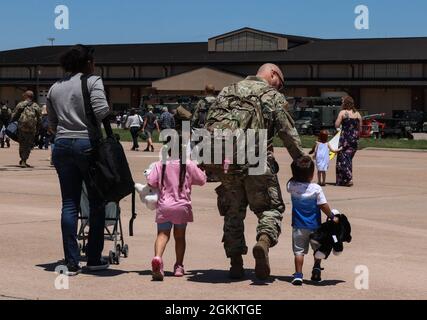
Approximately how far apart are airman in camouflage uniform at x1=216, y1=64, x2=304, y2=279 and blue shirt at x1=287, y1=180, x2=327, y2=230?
0.13 meters

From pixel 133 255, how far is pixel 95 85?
194 cm

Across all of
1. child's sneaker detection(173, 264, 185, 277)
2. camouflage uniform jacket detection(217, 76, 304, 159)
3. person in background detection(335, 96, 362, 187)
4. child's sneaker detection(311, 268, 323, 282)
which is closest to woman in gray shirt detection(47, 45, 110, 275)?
child's sneaker detection(173, 264, 185, 277)

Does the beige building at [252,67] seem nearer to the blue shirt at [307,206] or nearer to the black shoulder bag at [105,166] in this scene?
the black shoulder bag at [105,166]

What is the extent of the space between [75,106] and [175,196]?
1155 millimetres

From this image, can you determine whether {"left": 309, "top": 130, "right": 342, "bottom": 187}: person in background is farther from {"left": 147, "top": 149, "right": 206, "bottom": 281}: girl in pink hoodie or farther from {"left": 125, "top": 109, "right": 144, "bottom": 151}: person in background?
{"left": 125, "top": 109, "right": 144, "bottom": 151}: person in background

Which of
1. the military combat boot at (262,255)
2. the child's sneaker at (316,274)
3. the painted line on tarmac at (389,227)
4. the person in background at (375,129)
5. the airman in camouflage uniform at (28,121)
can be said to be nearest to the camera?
the military combat boot at (262,255)

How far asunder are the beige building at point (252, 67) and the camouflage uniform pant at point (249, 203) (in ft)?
211

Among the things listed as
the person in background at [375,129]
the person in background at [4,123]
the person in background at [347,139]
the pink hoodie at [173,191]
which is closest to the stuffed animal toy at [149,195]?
the pink hoodie at [173,191]

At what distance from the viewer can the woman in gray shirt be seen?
8.46 metres

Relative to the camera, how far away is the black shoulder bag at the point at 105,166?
8.41 metres

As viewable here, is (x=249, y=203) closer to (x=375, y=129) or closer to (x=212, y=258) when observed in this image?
(x=212, y=258)

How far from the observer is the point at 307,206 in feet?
26.9
